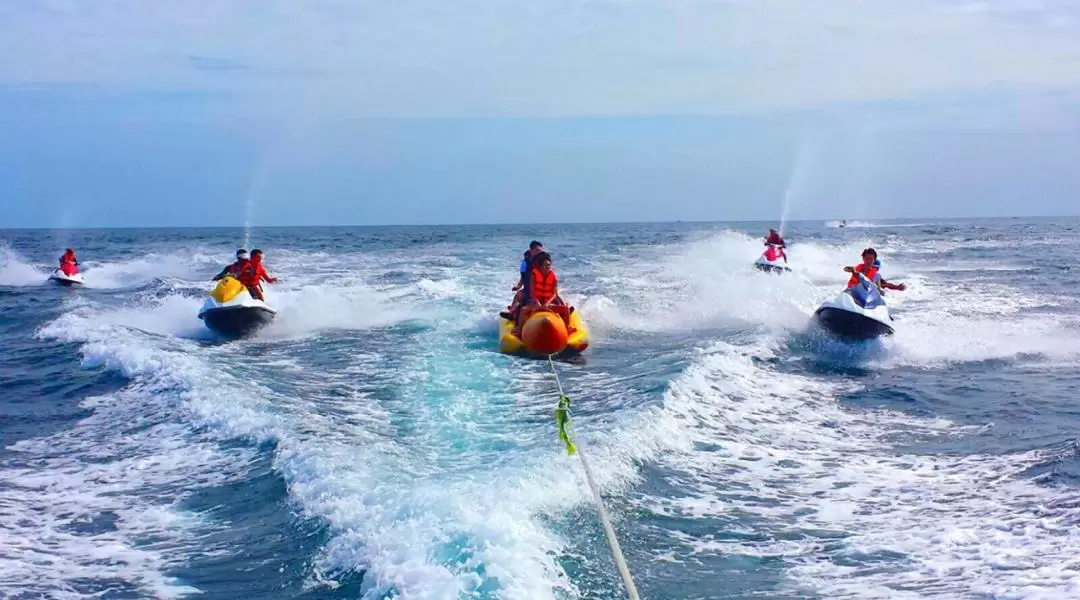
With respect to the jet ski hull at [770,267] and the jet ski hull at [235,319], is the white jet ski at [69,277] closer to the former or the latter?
the jet ski hull at [235,319]

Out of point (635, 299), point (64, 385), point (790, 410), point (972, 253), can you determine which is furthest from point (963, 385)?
point (972, 253)

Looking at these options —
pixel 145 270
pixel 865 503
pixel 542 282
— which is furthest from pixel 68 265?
pixel 865 503

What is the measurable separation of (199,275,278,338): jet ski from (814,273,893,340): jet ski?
27.8 ft

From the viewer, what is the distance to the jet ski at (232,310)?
13008 mm

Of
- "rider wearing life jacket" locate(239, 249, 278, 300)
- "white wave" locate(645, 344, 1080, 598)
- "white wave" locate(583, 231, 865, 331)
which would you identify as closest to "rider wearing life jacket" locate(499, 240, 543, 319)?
"white wave" locate(583, 231, 865, 331)

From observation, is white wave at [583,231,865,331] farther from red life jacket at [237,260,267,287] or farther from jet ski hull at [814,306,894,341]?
red life jacket at [237,260,267,287]

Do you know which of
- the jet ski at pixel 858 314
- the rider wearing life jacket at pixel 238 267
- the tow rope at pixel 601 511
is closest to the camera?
the tow rope at pixel 601 511

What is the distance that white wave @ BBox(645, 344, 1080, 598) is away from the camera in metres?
4.65

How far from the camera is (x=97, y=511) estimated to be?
5.89m

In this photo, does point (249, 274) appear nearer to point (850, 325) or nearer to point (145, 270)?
point (850, 325)

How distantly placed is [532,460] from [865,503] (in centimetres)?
236

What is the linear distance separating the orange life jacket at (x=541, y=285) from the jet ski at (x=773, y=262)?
934cm

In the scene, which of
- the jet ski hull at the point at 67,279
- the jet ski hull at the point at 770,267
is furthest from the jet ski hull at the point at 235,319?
the jet ski hull at the point at 67,279

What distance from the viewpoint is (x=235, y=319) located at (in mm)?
13141
